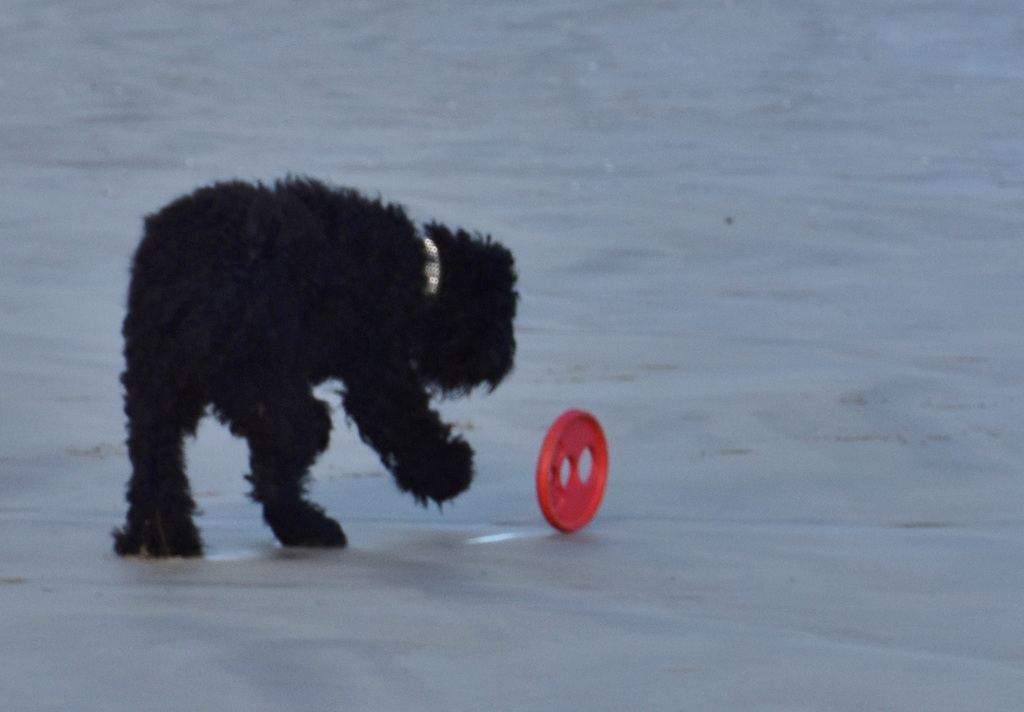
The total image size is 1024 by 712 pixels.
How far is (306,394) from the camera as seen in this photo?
14.5 ft

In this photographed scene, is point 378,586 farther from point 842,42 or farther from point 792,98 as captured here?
point 842,42

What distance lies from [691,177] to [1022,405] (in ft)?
21.4

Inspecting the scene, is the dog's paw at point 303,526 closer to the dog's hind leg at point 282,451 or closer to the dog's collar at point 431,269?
the dog's hind leg at point 282,451

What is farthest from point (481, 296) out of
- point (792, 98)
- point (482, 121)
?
point (792, 98)

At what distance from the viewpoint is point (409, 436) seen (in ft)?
15.5

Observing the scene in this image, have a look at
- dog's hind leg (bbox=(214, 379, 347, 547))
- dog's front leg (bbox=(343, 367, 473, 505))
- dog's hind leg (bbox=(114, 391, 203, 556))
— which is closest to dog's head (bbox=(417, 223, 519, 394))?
dog's front leg (bbox=(343, 367, 473, 505))

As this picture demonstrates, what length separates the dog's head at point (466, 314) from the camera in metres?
4.93

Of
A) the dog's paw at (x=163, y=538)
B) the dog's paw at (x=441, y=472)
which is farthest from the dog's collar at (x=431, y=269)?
the dog's paw at (x=163, y=538)

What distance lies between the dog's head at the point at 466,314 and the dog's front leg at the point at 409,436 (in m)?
0.17

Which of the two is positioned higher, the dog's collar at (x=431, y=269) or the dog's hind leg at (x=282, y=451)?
the dog's collar at (x=431, y=269)

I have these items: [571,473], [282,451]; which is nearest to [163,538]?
[282,451]

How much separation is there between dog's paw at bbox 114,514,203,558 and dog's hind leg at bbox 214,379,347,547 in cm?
23

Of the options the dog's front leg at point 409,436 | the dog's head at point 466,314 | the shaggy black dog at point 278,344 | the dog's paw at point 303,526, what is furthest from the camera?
the dog's head at point 466,314

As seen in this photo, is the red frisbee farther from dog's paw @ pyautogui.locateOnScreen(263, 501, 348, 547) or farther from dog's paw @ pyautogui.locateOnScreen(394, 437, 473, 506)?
dog's paw @ pyautogui.locateOnScreen(263, 501, 348, 547)
